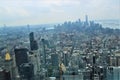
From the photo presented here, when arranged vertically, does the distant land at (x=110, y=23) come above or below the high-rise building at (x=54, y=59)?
above

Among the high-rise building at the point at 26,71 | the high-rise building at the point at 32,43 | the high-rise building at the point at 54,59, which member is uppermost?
the high-rise building at the point at 32,43

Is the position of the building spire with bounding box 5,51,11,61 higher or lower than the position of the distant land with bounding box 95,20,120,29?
lower

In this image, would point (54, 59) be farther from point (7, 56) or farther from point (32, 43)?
point (7, 56)

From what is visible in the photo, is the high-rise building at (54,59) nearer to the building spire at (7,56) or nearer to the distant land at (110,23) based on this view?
the building spire at (7,56)

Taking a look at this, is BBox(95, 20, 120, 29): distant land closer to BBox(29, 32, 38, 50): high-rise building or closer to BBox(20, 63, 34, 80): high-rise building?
BBox(29, 32, 38, 50): high-rise building

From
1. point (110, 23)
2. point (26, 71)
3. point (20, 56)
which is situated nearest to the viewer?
point (26, 71)

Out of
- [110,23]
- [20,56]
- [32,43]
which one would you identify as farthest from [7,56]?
[110,23]

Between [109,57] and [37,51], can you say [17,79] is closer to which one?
[37,51]

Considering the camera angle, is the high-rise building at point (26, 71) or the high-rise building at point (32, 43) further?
the high-rise building at point (32, 43)

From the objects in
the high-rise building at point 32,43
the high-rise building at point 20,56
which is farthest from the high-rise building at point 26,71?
the high-rise building at point 32,43

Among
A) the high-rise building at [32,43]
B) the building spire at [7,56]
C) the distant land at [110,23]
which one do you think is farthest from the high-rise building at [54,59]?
the distant land at [110,23]

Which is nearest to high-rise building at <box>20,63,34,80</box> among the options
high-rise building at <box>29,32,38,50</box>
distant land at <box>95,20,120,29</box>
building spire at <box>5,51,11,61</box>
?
building spire at <box>5,51,11,61</box>

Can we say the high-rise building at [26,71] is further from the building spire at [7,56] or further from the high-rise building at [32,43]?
the high-rise building at [32,43]
